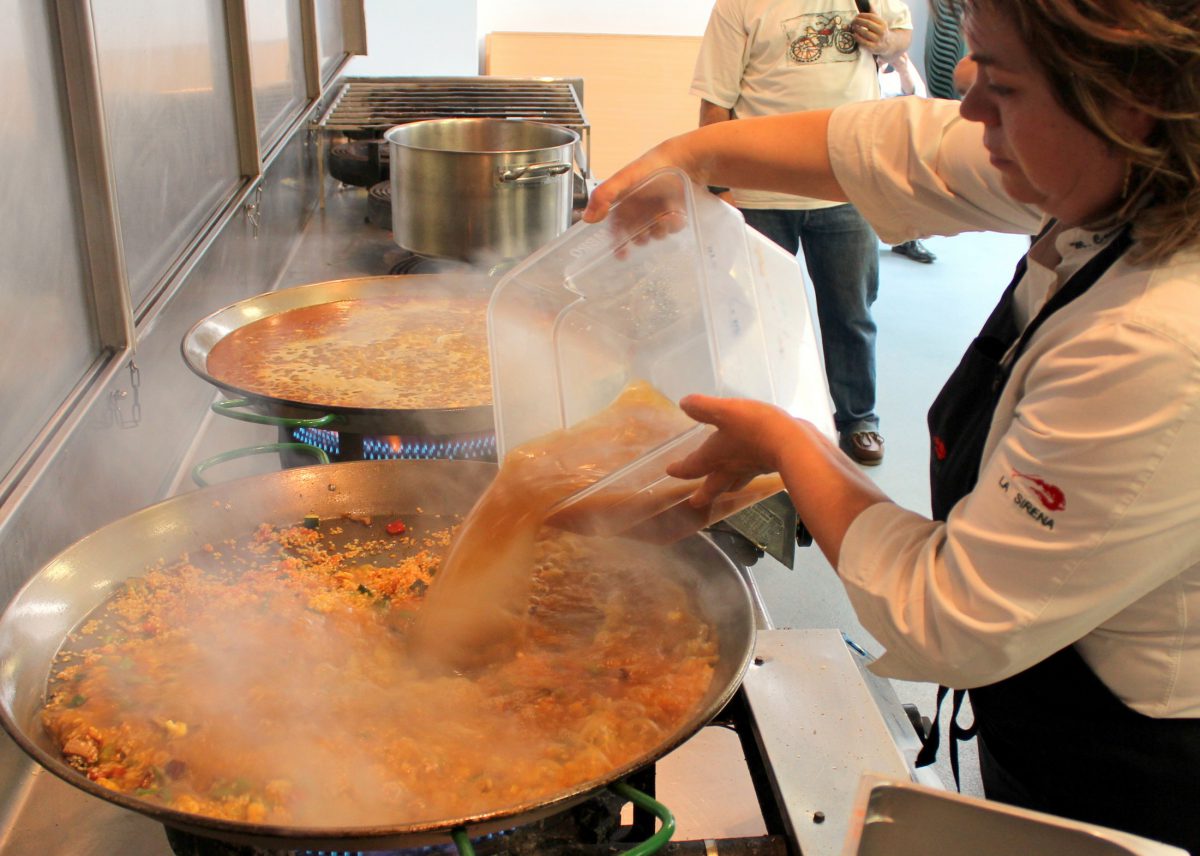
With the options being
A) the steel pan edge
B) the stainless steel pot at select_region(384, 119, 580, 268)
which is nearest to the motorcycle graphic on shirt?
the stainless steel pot at select_region(384, 119, 580, 268)

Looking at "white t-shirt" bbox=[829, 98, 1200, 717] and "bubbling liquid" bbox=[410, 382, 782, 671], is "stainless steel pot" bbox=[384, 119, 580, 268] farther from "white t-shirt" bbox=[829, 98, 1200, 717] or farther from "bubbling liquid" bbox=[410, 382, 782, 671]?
"white t-shirt" bbox=[829, 98, 1200, 717]

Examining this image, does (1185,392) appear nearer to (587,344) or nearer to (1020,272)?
(1020,272)

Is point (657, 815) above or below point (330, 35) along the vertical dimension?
below

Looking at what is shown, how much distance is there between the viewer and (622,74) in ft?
22.7

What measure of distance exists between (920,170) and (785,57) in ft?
7.51

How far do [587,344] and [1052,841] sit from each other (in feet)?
2.64

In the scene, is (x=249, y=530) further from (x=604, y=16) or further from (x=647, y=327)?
(x=604, y=16)

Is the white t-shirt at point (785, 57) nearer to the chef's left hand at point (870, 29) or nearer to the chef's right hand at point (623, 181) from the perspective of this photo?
the chef's left hand at point (870, 29)

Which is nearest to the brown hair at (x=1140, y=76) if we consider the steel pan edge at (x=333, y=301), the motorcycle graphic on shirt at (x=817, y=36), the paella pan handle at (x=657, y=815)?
the paella pan handle at (x=657, y=815)

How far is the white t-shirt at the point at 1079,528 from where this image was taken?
76 centimetres

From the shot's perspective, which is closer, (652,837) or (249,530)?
(652,837)

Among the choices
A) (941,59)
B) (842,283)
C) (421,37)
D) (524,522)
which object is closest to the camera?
(524,522)

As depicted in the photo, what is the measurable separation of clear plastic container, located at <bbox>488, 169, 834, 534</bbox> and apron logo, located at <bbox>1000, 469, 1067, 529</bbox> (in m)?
0.30

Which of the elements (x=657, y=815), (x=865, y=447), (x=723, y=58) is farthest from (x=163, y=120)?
(x=865, y=447)
